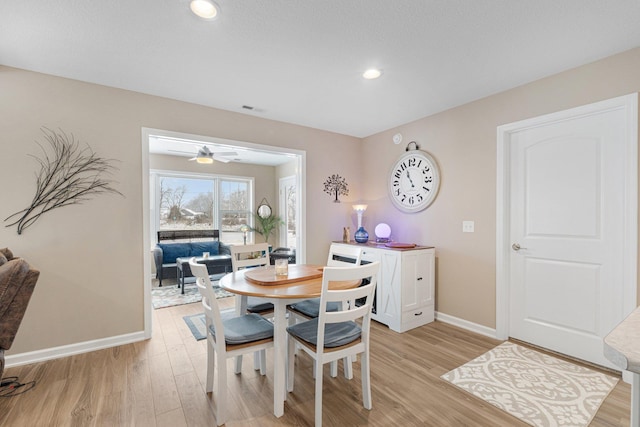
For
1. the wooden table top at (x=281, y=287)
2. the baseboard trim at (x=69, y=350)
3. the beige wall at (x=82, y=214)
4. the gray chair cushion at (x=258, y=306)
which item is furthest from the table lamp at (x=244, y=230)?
the wooden table top at (x=281, y=287)

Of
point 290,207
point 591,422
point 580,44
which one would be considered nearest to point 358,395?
point 591,422

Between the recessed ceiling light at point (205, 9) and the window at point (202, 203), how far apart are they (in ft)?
16.2

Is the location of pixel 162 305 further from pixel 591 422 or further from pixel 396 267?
pixel 591 422

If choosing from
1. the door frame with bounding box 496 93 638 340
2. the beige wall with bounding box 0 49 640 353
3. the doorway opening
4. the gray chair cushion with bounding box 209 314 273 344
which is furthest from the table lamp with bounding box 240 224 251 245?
the door frame with bounding box 496 93 638 340

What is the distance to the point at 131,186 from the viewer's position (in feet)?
9.49

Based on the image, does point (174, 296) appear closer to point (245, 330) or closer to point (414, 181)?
point (245, 330)

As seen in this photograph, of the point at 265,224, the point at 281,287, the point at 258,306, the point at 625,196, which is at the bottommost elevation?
the point at 258,306

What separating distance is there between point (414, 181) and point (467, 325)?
181 cm

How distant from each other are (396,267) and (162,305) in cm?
334

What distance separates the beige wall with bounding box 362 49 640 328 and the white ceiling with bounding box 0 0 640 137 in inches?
6.5

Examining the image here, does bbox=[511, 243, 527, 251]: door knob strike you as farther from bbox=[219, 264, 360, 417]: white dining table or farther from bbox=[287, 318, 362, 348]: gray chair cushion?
bbox=[287, 318, 362, 348]: gray chair cushion

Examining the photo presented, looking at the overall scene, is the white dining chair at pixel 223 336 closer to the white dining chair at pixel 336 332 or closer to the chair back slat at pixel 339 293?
the white dining chair at pixel 336 332

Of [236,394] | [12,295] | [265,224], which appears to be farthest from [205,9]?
[265,224]

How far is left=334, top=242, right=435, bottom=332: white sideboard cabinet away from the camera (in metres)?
3.15
